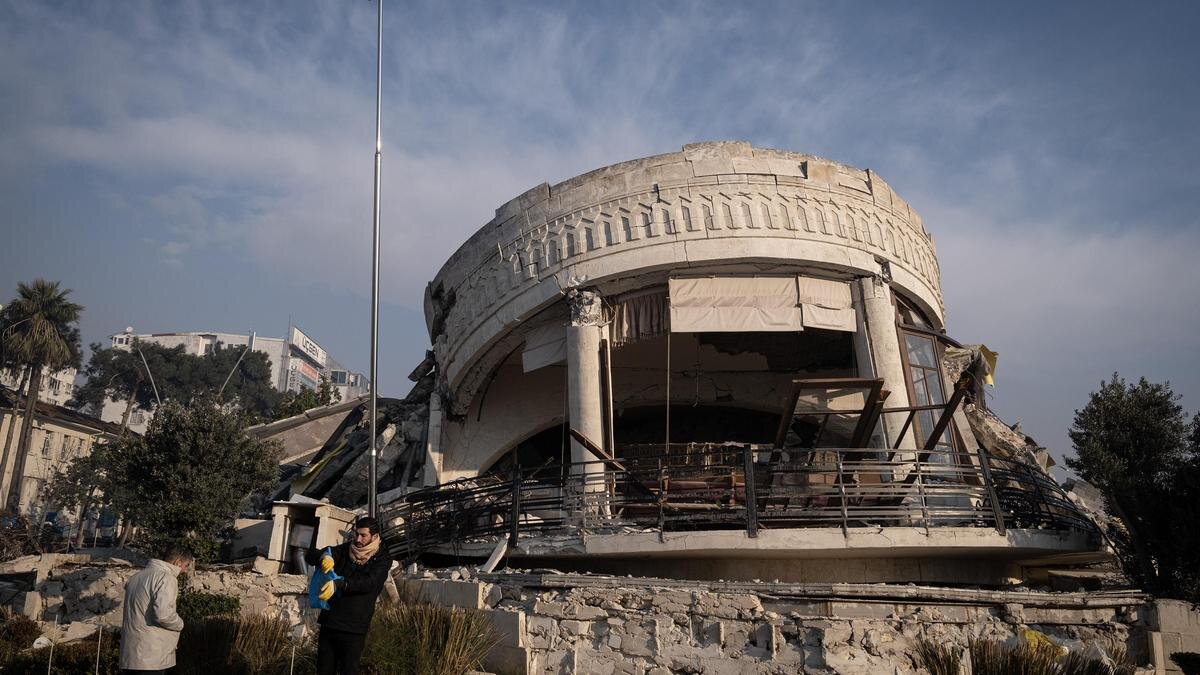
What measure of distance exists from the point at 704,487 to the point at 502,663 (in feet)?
16.3

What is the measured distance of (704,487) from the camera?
13398 millimetres

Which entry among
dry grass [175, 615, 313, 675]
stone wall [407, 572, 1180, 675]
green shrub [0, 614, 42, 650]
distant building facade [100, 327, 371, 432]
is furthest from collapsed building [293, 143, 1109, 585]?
distant building facade [100, 327, 371, 432]

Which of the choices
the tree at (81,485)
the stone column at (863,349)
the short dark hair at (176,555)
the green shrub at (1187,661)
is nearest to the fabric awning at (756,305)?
the stone column at (863,349)

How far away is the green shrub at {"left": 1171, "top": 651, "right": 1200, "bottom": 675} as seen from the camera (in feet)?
28.9

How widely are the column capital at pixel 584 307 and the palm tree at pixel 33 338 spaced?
3583 centimetres

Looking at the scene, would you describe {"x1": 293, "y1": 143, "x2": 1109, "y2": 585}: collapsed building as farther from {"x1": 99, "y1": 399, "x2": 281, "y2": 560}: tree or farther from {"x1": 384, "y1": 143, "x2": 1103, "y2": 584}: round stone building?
{"x1": 99, "y1": 399, "x2": 281, "y2": 560}: tree

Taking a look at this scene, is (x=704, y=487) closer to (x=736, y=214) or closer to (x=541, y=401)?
(x=736, y=214)

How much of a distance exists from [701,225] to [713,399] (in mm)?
7044

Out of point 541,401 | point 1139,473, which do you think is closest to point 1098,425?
point 1139,473

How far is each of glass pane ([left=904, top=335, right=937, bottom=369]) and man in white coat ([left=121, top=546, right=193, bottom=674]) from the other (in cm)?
1359

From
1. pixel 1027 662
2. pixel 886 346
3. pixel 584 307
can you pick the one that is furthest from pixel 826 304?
pixel 1027 662

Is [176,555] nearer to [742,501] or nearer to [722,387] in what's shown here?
[742,501]

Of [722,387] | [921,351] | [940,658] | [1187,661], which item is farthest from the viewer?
[722,387]

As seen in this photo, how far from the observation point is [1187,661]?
8.91 meters
